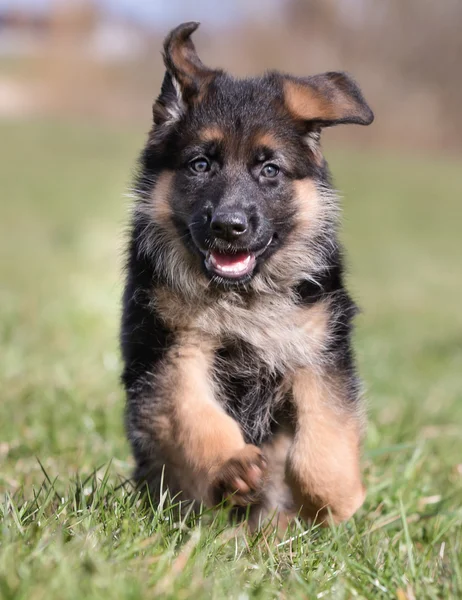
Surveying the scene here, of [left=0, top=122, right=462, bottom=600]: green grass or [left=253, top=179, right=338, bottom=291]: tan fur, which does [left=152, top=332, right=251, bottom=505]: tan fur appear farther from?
[left=253, top=179, right=338, bottom=291]: tan fur

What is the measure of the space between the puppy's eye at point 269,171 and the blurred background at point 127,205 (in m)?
0.44

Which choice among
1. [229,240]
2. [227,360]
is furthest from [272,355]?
[229,240]

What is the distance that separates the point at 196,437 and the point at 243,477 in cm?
24

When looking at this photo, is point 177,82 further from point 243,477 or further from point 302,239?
point 243,477

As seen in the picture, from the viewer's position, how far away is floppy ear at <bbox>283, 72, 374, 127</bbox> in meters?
3.30

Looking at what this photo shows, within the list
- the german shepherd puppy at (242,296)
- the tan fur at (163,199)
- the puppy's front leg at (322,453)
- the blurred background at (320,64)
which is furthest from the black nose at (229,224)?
the blurred background at (320,64)

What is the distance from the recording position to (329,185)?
11.3 ft

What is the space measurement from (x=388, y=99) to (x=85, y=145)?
9.69 meters

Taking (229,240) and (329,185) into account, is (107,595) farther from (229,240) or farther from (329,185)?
(329,185)

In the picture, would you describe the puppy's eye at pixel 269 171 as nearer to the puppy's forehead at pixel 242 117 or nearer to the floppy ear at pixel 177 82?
the puppy's forehead at pixel 242 117

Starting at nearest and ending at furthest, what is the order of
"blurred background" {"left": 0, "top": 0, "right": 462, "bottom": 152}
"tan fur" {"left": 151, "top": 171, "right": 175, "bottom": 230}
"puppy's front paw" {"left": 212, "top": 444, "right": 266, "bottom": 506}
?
"puppy's front paw" {"left": 212, "top": 444, "right": 266, "bottom": 506}
"tan fur" {"left": 151, "top": 171, "right": 175, "bottom": 230}
"blurred background" {"left": 0, "top": 0, "right": 462, "bottom": 152}

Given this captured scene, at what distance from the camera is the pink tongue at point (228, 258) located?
123 inches

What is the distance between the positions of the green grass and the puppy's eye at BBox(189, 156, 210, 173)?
44 cm

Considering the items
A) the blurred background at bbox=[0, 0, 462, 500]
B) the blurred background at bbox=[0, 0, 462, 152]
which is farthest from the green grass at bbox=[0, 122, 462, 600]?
the blurred background at bbox=[0, 0, 462, 152]
